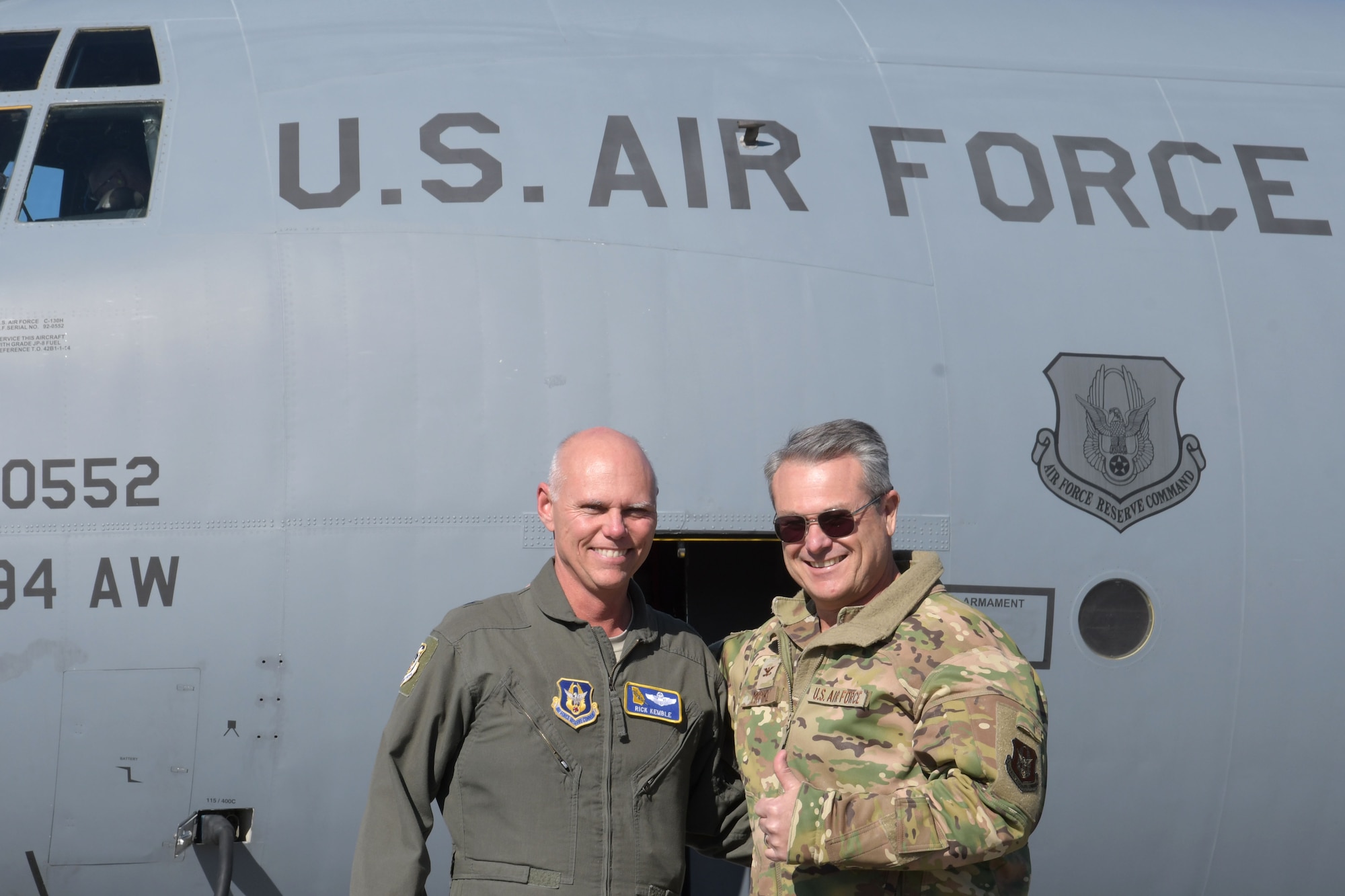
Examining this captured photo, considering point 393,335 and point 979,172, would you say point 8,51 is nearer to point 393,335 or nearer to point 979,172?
point 393,335

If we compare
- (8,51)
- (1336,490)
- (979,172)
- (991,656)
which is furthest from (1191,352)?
(8,51)

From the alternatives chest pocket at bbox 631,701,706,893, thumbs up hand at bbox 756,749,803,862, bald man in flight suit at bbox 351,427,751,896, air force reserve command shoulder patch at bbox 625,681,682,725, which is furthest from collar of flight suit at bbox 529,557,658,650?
thumbs up hand at bbox 756,749,803,862

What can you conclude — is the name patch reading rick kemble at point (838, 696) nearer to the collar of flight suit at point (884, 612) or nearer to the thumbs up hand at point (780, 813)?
the collar of flight suit at point (884, 612)

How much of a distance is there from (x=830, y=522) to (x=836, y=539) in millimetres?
46

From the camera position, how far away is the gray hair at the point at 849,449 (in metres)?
2.97

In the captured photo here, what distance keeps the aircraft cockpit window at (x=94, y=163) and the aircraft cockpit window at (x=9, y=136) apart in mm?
101

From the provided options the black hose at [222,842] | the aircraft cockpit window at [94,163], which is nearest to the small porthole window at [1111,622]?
the black hose at [222,842]

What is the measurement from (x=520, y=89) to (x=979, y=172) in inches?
79.5

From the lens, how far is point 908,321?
4.86 m

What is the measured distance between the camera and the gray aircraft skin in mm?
4320

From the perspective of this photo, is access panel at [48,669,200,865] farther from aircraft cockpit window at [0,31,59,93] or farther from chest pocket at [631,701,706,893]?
aircraft cockpit window at [0,31,59,93]

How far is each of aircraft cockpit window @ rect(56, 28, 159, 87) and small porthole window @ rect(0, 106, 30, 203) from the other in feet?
0.66

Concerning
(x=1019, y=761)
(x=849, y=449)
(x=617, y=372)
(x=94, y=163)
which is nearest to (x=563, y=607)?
(x=849, y=449)

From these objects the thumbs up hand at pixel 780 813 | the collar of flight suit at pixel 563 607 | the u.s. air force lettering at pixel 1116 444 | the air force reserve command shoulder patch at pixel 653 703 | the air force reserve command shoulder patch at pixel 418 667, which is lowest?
the thumbs up hand at pixel 780 813
